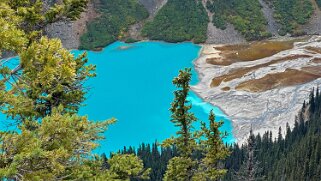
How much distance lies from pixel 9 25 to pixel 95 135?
17.6ft

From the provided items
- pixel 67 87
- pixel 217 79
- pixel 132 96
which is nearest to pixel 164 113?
pixel 132 96

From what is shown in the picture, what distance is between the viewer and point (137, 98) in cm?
14462

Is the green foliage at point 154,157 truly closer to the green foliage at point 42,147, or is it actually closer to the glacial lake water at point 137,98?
the glacial lake water at point 137,98

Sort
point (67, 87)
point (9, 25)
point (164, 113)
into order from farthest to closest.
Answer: point (164, 113), point (67, 87), point (9, 25)

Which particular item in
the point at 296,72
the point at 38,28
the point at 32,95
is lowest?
the point at 32,95

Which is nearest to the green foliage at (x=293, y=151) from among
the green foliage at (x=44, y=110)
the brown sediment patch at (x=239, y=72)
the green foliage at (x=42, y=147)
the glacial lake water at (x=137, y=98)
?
the glacial lake water at (x=137, y=98)

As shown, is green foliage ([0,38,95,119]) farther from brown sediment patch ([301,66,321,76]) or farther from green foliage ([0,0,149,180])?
brown sediment patch ([301,66,321,76])

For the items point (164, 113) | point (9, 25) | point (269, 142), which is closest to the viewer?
point (9, 25)

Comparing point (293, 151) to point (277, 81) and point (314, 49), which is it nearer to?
point (277, 81)

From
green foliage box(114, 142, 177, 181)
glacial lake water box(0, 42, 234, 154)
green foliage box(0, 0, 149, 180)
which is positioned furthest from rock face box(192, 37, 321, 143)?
green foliage box(0, 0, 149, 180)

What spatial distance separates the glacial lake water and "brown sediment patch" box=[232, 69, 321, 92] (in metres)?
20.5

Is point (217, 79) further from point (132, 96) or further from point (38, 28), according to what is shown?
point (38, 28)

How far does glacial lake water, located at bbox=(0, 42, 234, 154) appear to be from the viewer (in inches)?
4702

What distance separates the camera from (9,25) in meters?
13.7
